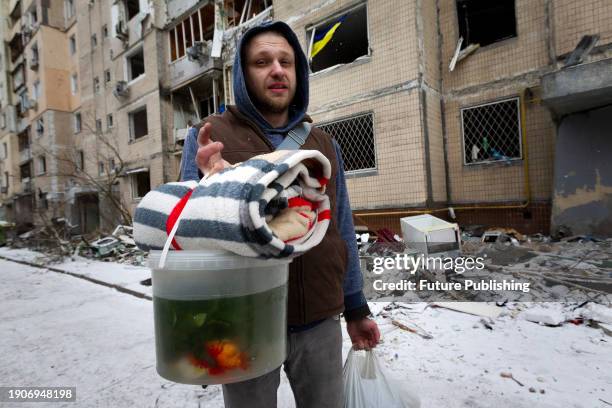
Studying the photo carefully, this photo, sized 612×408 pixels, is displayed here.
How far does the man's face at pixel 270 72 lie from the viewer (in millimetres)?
1382

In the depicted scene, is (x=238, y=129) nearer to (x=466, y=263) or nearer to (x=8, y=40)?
(x=466, y=263)

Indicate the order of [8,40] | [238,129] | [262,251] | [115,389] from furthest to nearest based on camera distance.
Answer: [8,40] < [115,389] < [238,129] < [262,251]

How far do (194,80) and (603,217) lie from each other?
1326 centimetres

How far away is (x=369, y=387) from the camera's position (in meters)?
1.73

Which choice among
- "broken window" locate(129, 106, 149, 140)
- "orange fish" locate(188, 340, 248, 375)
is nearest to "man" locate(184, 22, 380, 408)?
"orange fish" locate(188, 340, 248, 375)

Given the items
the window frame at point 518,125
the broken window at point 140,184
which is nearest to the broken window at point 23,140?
the broken window at point 140,184

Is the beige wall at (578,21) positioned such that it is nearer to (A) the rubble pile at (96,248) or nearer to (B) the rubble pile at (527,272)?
(B) the rubble pile at (527,272)

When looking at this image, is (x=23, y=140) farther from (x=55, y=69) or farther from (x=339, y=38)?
(x=339, y=38)

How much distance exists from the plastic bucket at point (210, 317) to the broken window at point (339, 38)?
9.11 meters

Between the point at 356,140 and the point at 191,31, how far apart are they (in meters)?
9.04

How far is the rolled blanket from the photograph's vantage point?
77 centimetres

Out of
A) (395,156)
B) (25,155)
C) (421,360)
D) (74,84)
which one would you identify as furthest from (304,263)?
(25,155)

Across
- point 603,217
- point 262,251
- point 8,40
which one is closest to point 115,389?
point 262,251

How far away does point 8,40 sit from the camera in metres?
29.1
